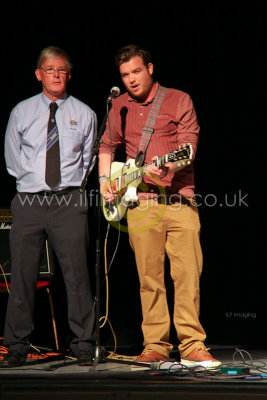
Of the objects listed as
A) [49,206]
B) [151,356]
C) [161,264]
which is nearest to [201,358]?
[151,356]

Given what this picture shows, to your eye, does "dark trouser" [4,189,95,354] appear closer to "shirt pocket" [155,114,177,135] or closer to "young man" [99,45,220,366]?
"young man" [99,45,220,366]

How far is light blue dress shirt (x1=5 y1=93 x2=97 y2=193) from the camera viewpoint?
12.8 feet

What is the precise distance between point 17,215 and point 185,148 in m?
1.20

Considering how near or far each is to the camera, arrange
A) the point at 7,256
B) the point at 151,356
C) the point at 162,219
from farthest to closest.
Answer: the point at 7,256 → the point at 162,219 → the point at 151,356

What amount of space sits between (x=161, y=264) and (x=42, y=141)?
1.11m

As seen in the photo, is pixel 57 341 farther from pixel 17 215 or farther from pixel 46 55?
pixel 46 55

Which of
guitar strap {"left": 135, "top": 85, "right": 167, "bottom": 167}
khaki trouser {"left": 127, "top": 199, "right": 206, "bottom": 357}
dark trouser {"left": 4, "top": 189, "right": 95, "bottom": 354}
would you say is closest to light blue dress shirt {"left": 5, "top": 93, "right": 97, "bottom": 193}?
dark trouser {"left": 4, "top": 189, "right": 95, "bottom": 354}

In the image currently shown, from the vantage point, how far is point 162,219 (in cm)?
379

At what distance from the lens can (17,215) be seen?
388 centimetres

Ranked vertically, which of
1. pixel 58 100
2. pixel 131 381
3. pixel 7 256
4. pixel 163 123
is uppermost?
pixel 58 100

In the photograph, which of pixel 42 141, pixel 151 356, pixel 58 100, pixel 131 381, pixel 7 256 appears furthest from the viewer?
pixel 7 256

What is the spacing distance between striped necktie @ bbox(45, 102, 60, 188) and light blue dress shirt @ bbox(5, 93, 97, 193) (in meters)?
0.03

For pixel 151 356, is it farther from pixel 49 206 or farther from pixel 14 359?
pixel 49 206

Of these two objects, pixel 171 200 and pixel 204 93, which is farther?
pixel 204 93
